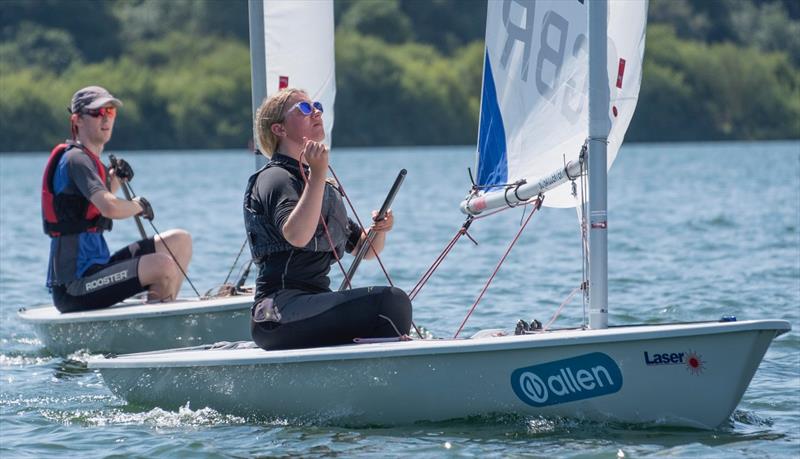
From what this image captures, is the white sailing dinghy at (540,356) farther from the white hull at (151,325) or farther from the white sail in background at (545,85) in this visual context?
the white hull at (151,325)

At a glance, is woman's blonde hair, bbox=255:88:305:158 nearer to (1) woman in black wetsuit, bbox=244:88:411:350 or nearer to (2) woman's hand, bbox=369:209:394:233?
(1) woman in black wetsuit, bbox=244:88:411:350

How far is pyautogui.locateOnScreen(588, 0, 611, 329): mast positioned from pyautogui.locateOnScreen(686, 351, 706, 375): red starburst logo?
1.32 feet

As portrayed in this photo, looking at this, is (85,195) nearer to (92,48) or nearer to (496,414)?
(496,414)

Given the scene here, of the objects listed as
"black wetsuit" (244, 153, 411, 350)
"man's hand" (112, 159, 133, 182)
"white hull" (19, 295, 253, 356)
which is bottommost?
"white hull" (19, 295, 253, 356)

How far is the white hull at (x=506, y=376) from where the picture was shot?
546cm

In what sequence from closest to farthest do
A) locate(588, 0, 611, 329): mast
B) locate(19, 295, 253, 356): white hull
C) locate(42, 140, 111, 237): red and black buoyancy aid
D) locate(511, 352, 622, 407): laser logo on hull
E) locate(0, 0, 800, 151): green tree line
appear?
locate(511, 352, 622, 407): laser logo on hull, locate(588, 0, 611, 329): mast, locate(19, 295, 253, 356): white hull, locate(42, 140, 111, 237): red and black buoyancy aid, locate(0, 0, 800, 151): green tree line

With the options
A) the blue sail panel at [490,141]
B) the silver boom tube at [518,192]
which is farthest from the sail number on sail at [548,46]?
the silver boom tube at [518,192]

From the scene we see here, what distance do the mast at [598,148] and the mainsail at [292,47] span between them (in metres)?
3.10

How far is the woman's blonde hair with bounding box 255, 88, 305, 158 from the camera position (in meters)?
5.79

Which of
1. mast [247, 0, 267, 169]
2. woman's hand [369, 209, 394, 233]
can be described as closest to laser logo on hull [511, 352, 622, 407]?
woman's hand [369, 209, 394, 233]

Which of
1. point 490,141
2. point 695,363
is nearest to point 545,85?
point 490,141

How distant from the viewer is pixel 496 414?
5.80 m

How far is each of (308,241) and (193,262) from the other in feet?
29.3

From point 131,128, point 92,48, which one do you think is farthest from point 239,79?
point 92,48
